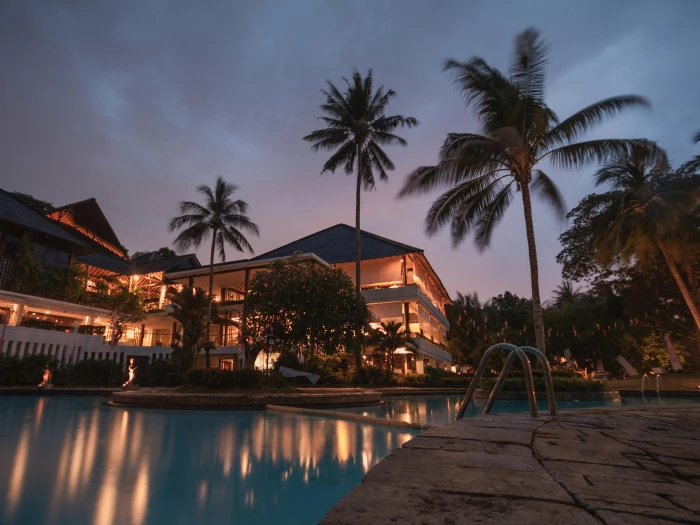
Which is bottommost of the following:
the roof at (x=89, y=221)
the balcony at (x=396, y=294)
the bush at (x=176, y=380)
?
the bush at (x=176, y=380)

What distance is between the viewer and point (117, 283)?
30.7 meters

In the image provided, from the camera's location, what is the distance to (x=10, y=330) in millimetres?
18234

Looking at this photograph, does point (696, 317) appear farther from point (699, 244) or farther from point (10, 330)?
point (10, 330)

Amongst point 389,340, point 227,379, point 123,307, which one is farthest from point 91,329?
point 389,340

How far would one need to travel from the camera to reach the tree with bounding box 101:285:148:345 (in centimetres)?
2622

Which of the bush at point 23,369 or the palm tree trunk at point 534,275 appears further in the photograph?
the bush at point 23,369

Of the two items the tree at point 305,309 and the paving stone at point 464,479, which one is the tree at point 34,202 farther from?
the paving stone at point 464,479

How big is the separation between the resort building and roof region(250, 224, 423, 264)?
0.33ft

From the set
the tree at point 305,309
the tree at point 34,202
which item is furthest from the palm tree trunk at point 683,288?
the tree at point 34,202

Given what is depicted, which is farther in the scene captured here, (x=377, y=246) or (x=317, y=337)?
(x=377, y=246)

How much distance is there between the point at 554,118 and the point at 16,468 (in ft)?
57.8

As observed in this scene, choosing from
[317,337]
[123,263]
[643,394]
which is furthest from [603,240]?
[123,263]

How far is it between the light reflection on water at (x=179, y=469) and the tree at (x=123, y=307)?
63.7 feet

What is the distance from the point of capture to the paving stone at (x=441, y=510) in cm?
124
